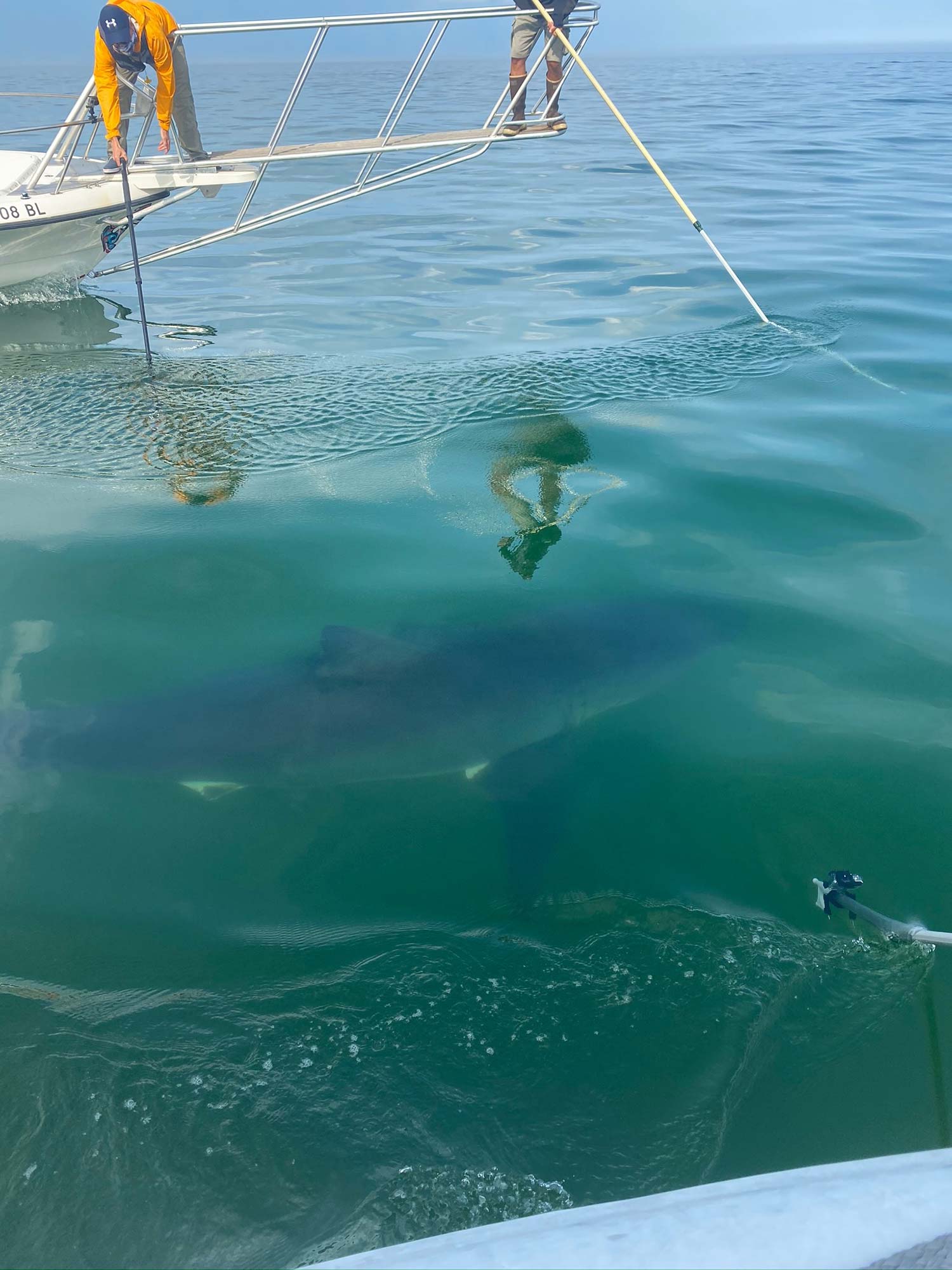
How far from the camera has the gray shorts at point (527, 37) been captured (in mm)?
12305

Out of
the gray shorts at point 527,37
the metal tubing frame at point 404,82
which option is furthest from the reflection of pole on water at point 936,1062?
the gray shorts at point 527,37

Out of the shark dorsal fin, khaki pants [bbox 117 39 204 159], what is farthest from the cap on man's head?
the shark dorsal fin

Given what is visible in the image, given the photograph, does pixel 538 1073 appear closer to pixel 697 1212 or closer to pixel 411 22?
pixel 697 1212

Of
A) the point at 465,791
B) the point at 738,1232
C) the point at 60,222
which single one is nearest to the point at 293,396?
the point at 60,222

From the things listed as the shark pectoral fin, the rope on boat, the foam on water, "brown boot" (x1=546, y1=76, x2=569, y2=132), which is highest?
"brown boot" (x1=546, y1=76, x2=569, y2=132)

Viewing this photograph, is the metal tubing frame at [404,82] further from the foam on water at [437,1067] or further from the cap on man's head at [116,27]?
the foam on water at [437,1067]

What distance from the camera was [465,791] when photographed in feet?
18.5

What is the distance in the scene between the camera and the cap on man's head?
11.0 meters

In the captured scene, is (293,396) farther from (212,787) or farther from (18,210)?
(212,787)

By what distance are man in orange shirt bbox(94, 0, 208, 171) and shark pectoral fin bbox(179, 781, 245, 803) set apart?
9.22m

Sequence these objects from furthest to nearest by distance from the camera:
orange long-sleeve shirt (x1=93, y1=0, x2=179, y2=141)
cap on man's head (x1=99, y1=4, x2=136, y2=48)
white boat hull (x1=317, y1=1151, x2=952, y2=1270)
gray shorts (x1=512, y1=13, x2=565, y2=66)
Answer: gray shorts (x1=512, y1=13, x2=565, y2=66), orange long-sleeve shirt (x1=93, y1=0, x2=179, y2=141), cap on man's head (x1=99, y1=4, x2=136, y2=48), white boat hull (x1=317, y1=1151, x2=952, y2=1270)

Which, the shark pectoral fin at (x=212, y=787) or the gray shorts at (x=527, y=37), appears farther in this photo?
the gray shorts at (x=527, y=37)

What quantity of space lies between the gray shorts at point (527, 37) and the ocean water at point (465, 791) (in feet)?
10.5

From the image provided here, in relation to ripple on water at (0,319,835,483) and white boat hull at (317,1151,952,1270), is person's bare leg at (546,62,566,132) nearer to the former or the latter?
ripple on water at (0,319,835,483)
